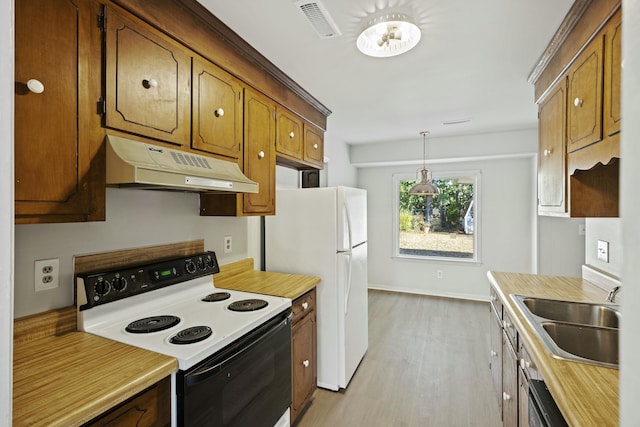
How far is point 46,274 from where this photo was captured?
130 cm

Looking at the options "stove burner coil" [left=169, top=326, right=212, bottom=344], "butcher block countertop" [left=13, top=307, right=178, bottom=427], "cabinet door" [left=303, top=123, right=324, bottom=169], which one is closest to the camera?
"butcher block countertop" [left=13, top=307, right=178, bottom=427]

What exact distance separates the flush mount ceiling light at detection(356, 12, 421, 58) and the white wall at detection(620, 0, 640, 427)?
1.41 m

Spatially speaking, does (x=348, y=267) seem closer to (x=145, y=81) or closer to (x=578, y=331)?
(x=578, y=331)

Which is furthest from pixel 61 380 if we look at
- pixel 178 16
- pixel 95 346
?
pixel 178 16

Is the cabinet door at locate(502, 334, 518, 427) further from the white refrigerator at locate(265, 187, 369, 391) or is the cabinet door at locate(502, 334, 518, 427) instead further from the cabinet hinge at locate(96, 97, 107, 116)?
the cabinet hinge at locate(96, 97, 107, 116)

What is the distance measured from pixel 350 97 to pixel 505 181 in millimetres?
3027

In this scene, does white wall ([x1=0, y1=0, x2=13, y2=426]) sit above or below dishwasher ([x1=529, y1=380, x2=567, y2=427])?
above

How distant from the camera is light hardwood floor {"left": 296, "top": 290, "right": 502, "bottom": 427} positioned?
7.15ft

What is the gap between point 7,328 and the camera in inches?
19.3

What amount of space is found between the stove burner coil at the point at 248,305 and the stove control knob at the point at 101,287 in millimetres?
582

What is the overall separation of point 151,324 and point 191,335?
26 centimetres

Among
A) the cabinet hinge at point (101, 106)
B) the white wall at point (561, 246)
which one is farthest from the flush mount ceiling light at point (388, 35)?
the white wall at point (561, 246)

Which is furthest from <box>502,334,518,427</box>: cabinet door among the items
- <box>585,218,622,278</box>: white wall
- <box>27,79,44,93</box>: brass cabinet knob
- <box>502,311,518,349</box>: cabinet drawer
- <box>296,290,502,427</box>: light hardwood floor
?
<box>27,79,44,93</box>: brass cabinet knob

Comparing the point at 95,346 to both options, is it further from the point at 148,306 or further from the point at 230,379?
the point at 230,379
